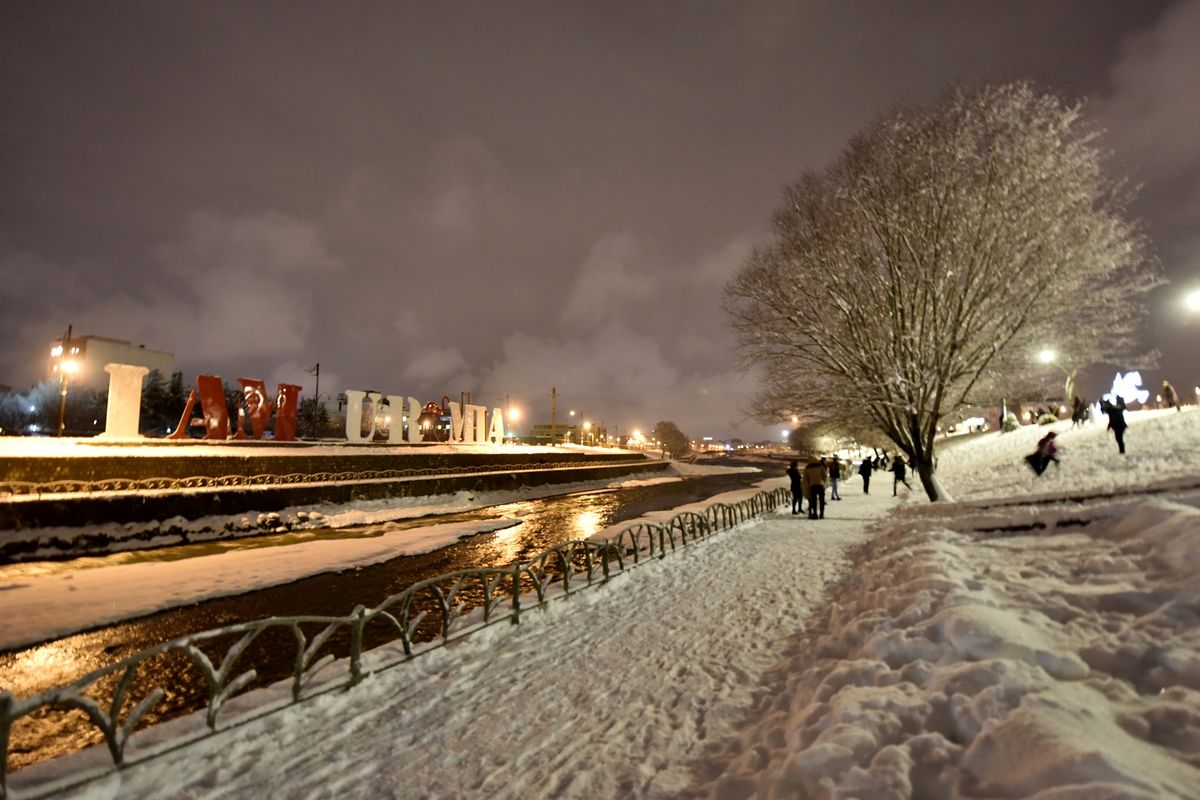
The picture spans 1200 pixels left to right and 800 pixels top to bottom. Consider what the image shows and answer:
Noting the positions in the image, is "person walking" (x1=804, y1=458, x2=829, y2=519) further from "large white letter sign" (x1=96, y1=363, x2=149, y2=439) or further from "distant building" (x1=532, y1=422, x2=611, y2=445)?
"distant building" (x1=532, y1=422, x2=611, y2=445)

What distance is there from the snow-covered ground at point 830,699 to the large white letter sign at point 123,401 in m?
22.5

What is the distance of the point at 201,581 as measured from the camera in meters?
11.4

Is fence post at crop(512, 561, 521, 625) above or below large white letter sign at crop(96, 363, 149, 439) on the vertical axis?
below

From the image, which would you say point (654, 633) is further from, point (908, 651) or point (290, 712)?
point (290, 712)

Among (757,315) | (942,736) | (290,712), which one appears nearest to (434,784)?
(290,712)

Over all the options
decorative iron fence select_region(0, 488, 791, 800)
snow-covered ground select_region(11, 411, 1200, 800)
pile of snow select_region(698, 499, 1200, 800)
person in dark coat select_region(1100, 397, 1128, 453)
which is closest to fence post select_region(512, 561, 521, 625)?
decorative iron fence select_region(0, 488, 791, 800)

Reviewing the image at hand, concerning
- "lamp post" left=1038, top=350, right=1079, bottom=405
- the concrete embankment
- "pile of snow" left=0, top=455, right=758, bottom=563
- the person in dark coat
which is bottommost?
"pile of snow" left=0, top=455, right=758, bottom=563

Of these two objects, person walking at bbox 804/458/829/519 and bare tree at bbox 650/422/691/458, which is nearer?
person walking at bbox 804/458/829/519

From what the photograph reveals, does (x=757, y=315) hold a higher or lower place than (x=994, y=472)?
higher

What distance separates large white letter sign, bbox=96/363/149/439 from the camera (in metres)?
20.2

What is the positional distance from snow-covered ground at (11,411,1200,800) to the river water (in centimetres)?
239

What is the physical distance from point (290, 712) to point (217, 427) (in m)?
24.4

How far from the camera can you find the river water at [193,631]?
209 inches

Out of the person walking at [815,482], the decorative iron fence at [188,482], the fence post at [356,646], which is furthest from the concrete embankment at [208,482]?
the person walking at [815,482]
